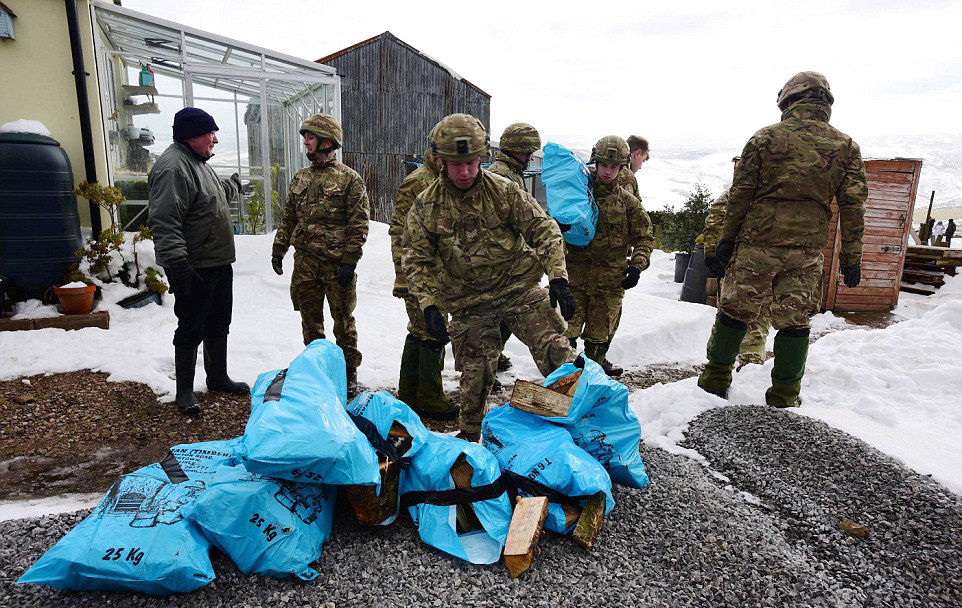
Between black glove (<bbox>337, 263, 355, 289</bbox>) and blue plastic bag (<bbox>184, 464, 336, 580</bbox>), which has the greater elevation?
black glove (<bbox>337, 263, 355, 289</bbox>)

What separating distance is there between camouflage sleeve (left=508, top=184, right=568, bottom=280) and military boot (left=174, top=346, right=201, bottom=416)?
2.49 m

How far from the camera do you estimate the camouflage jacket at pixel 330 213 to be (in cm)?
430

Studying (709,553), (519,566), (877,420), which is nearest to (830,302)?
(877,420)

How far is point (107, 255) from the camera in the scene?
20.2ft

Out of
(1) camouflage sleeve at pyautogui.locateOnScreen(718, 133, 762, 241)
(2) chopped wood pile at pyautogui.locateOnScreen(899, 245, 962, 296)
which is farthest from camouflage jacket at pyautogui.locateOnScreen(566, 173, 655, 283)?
(2) chopped wood pile at pyautogui.locateOnScreen(899, 245, 962, 296)

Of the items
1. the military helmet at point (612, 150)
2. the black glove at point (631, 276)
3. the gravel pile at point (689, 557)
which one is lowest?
the gravel pile at point (689, 557)

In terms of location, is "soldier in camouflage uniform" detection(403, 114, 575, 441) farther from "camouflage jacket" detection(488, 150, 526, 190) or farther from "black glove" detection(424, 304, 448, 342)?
"camouflage jacket" detection(488, 150, 526, 190)

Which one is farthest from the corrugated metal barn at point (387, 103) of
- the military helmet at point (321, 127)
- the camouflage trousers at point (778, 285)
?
the camouflage trousers at point (778, 285)

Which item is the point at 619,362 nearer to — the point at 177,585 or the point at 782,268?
the point at 782,268

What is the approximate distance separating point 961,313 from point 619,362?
159 inches

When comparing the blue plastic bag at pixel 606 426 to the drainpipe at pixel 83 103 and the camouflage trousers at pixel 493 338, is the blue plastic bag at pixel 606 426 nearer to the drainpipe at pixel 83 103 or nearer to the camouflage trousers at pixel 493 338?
the camouflage trousers at pixel 493 338

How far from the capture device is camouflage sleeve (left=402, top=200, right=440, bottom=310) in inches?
126

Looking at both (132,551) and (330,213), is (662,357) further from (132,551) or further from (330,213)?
(132,551)

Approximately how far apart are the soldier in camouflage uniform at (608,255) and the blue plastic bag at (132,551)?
11.7ft
